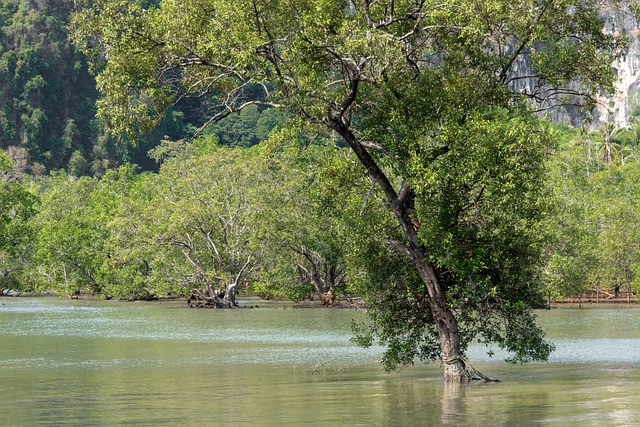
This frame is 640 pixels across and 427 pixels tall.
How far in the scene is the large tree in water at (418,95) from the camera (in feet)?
71.7

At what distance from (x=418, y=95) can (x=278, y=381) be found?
788cm

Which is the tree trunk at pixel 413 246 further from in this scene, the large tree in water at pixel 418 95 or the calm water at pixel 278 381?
the calm water at pixel 278 381

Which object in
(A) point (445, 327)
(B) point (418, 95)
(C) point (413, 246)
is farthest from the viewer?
(A) point (445, 327)

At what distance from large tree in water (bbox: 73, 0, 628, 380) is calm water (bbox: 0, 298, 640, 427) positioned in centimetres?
216

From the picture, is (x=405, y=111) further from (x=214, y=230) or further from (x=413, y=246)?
(x=214, y=230)

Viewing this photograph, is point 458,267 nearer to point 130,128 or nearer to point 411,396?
point 411,396

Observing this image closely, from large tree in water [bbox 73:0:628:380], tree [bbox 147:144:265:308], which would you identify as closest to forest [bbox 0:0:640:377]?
large tree in water [bbox 73:0:628:380]

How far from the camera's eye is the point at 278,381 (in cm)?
2659

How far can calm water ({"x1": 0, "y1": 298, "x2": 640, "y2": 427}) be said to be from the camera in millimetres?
19719

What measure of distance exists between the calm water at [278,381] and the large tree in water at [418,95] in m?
2.16

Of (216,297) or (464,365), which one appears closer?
(464,365)

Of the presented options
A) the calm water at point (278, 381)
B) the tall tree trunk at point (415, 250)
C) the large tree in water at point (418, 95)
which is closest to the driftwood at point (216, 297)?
the calm water at point (278, 381)

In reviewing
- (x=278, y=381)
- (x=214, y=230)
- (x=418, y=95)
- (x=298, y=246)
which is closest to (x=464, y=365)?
(x=278, y=381)

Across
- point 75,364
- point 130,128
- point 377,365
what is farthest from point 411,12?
point 75,364
